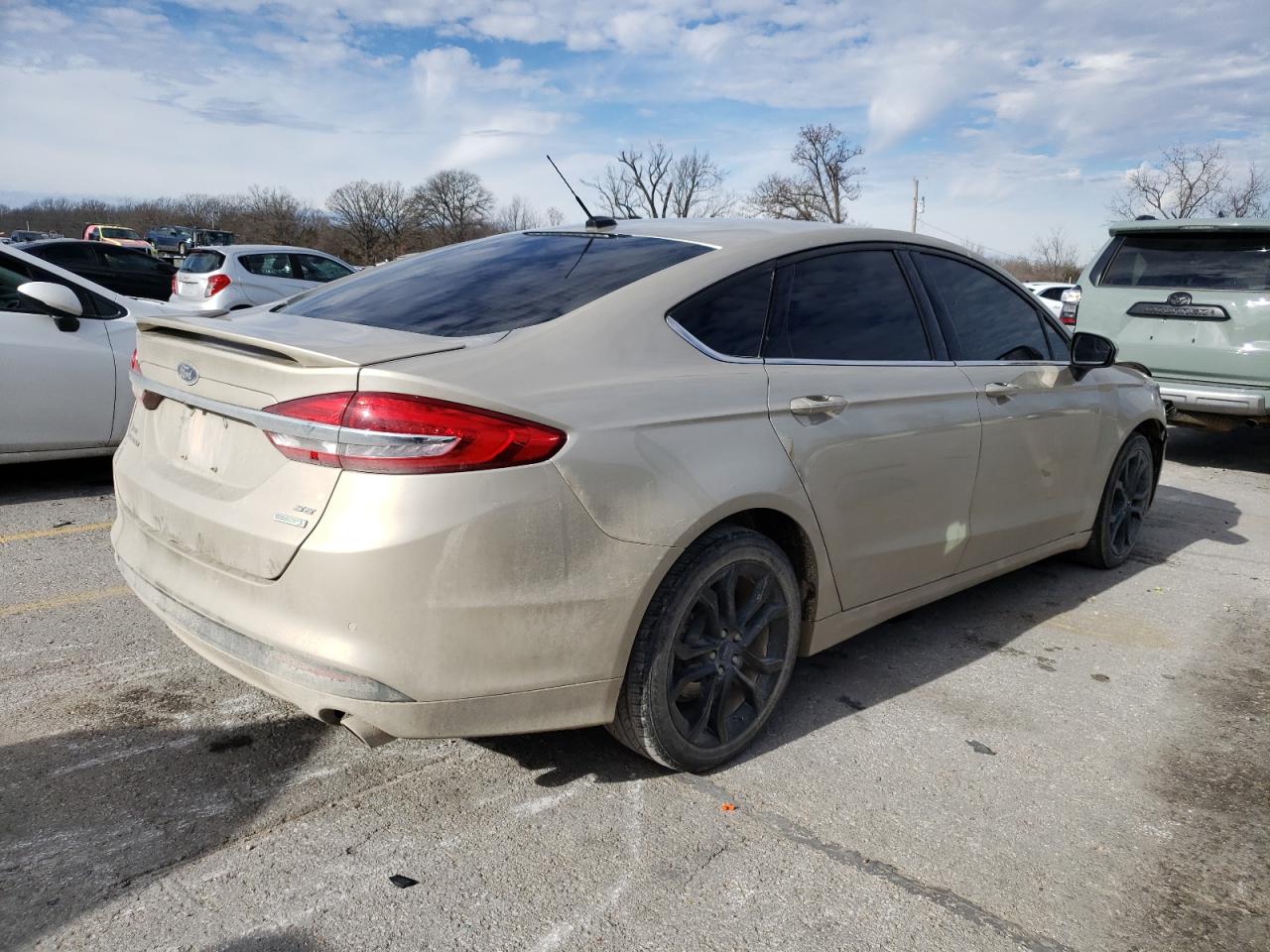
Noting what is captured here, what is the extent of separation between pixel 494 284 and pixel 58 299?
3.84 metres

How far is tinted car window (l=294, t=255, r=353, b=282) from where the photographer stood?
15.5 metres

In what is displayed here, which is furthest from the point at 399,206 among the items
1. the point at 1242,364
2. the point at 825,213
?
the point at 1242,364

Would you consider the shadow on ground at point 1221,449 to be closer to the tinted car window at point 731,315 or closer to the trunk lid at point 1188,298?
the trunk lid at point 1188,298

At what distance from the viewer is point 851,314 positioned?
338 cm

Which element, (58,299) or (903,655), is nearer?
(903,655)

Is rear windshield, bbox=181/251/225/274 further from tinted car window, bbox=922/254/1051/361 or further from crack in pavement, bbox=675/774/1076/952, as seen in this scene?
crack in pavement, bbox=675/774/1076/952

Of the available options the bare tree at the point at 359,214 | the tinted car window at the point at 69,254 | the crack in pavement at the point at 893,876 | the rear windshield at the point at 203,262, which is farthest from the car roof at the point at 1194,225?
the bare tree at the point at 359,214

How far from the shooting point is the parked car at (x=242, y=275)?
14.4 m

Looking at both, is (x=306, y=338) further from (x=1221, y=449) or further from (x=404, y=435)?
(x=1221, y=449)

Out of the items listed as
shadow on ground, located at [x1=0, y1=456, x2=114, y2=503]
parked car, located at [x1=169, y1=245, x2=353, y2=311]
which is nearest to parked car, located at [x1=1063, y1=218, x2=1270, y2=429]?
shadow on ground, located at [x1=0, y1=456, x2=114, y2=503]

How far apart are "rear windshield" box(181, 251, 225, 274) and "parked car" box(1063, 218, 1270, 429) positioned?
12.0 m

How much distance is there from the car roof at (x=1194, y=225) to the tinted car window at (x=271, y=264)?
1171cm

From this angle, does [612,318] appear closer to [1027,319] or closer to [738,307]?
[738,307]

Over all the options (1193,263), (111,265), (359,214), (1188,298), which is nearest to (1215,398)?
(1188,298)
